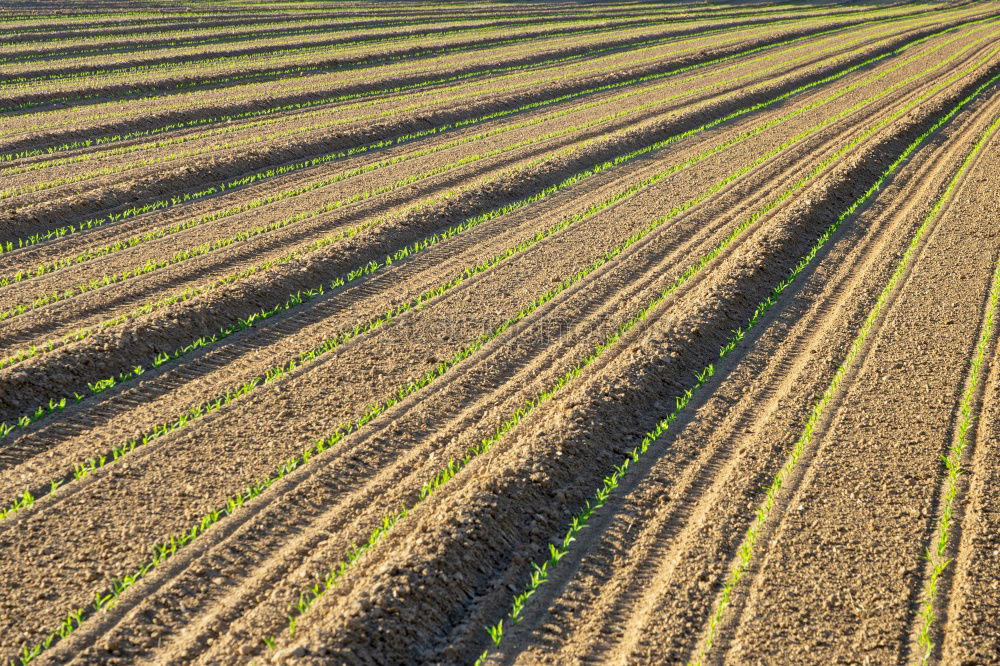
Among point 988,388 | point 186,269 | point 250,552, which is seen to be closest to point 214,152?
point 186,269

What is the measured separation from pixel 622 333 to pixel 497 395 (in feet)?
7.08

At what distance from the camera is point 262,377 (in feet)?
29.9

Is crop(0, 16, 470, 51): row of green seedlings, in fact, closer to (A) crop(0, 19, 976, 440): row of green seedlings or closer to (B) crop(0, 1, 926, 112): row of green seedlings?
(B) crop(0, 1, 926, 112): row of green seedlings

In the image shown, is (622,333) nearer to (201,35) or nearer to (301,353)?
(301,353)

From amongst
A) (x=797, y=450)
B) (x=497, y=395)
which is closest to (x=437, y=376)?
(x=497, y=395)

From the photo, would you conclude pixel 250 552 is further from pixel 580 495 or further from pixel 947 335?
pixel 947 335

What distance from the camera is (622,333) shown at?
33.7 feet

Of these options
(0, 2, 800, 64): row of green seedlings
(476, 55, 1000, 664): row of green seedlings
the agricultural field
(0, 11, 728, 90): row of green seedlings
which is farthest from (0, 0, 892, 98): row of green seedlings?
(476, 55, 1000, 664): row of green seedlings

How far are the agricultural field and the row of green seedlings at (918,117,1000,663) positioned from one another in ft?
0.11

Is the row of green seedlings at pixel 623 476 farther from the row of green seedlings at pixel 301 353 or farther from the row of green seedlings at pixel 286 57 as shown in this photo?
the row of green seedlings at pixel 286 57

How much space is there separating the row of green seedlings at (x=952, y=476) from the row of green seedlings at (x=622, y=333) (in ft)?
8.03

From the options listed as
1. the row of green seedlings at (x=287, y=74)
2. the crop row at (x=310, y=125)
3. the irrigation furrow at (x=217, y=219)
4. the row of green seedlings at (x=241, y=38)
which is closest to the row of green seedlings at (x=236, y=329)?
the irrigation furrow at (x=217, y=219)

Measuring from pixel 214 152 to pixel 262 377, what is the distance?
10609 mm

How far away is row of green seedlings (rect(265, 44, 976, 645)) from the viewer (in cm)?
617
